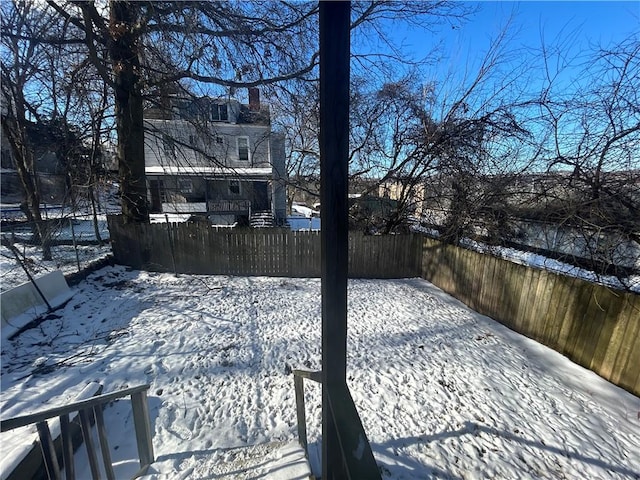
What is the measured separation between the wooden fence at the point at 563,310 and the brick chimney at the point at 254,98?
8.31 m

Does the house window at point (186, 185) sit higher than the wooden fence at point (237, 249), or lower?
higher

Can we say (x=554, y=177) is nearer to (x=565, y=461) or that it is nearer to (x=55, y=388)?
(x=565, y=461)

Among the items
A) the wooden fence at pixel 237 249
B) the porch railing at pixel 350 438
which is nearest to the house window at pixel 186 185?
the wooden fence at pixel 237 249

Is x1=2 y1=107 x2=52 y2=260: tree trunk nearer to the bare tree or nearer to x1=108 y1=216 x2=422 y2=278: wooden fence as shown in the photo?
the bare tree

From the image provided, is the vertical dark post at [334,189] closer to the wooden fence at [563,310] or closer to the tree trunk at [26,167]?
the wooden fence at [563,310]

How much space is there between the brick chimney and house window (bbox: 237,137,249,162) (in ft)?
14.7

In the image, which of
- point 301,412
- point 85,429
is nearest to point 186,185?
point 85,429

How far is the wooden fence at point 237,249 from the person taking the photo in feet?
24.2

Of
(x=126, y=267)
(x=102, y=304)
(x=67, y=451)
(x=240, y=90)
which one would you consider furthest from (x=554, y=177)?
(x=126, y=267)

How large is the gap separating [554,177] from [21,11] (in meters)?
12.4

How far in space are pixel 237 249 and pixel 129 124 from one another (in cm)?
480

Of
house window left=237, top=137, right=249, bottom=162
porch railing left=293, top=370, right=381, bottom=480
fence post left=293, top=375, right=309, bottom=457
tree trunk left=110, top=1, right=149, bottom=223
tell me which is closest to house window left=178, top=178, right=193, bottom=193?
house window left=237, top=137, right=249, bottom=162

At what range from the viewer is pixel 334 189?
1.13 m

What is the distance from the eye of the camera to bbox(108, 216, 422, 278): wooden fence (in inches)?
291
